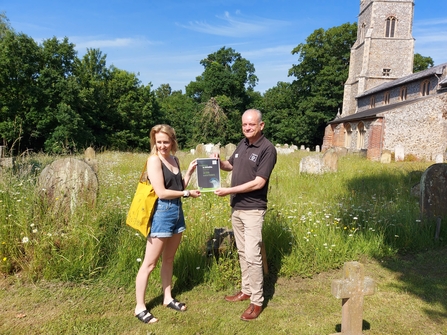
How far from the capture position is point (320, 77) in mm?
40781

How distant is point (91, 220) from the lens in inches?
154

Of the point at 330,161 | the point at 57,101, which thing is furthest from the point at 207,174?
the point at 57,101

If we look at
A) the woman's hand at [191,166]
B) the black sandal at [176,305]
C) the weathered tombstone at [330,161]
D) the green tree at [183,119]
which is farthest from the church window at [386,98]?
the black sandal at [176,305]

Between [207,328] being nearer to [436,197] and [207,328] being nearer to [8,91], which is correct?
[436,197]

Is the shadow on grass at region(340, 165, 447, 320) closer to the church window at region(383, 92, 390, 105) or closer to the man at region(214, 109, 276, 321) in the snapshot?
the man at region(214, 109, 276, 321)

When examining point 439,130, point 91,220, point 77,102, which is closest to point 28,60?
point 77,102

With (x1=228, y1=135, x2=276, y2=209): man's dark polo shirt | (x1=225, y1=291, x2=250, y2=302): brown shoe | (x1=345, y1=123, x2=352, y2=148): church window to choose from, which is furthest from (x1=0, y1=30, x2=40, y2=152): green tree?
(x1=345, y1=123, x2=352, y2=148): church window

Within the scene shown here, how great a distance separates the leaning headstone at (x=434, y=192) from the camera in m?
5.85

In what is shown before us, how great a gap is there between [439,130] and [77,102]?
29716mm

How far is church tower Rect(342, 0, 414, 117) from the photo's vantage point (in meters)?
34.8

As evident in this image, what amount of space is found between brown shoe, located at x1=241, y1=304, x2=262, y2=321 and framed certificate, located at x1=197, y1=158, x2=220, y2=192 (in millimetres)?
1277

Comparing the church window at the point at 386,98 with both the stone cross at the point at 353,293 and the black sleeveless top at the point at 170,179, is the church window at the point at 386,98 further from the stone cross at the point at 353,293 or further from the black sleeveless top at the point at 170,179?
the black sleeveless top at the point at 170,179

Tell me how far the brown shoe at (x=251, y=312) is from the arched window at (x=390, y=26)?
40420 mm

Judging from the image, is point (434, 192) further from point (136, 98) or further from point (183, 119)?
point (183, 119)
